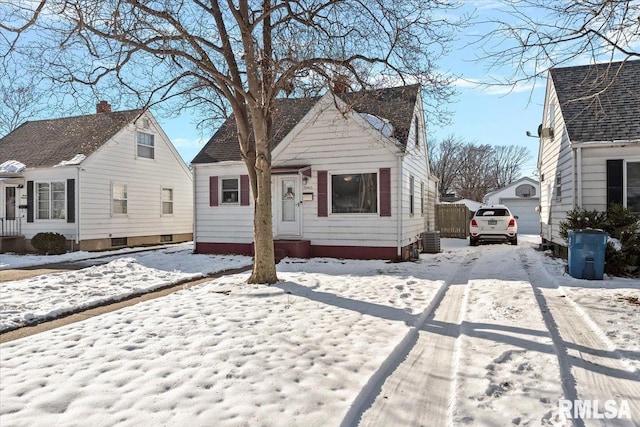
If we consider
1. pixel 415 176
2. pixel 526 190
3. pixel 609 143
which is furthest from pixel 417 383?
pixel 526 190

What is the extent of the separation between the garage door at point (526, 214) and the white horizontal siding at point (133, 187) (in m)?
21.6

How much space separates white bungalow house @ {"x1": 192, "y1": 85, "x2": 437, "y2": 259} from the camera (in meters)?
12.0

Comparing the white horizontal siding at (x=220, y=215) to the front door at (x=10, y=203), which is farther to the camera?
the front door at (x=10, y=203)

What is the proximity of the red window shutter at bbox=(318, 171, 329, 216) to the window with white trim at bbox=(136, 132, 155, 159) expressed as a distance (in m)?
9.90

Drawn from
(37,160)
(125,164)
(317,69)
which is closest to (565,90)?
(317,69)

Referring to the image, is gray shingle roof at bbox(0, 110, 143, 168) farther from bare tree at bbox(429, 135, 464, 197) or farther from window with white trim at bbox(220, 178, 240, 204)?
bare tree at bbox(429, 135, 464, 197)

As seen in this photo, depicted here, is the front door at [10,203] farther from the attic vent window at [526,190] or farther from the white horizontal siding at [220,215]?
→ the attic vent window at [526,190]

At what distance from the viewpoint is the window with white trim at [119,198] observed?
16953 mm

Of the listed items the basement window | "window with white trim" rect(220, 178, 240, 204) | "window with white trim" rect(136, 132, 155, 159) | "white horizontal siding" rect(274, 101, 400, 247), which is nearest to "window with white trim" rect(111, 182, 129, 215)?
the basement window

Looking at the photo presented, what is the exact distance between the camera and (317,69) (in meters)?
7.91

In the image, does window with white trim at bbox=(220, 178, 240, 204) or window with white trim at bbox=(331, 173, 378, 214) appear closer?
window with white trim at bbox=(331, 173, 378, 214)

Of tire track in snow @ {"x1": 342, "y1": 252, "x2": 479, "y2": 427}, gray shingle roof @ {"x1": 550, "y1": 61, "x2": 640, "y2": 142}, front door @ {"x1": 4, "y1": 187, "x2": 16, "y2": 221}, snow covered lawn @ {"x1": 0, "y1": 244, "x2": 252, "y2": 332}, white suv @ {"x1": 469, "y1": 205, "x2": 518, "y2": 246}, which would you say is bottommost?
tire track in snow @ {"x1": 342, "y1": 252, "x2": 479, "y2": 427}

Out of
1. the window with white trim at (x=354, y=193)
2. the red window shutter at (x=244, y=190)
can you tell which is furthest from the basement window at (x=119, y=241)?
the window with white trim at (x=354, y=193)

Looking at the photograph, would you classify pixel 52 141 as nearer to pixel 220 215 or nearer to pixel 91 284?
pixel 220 215
